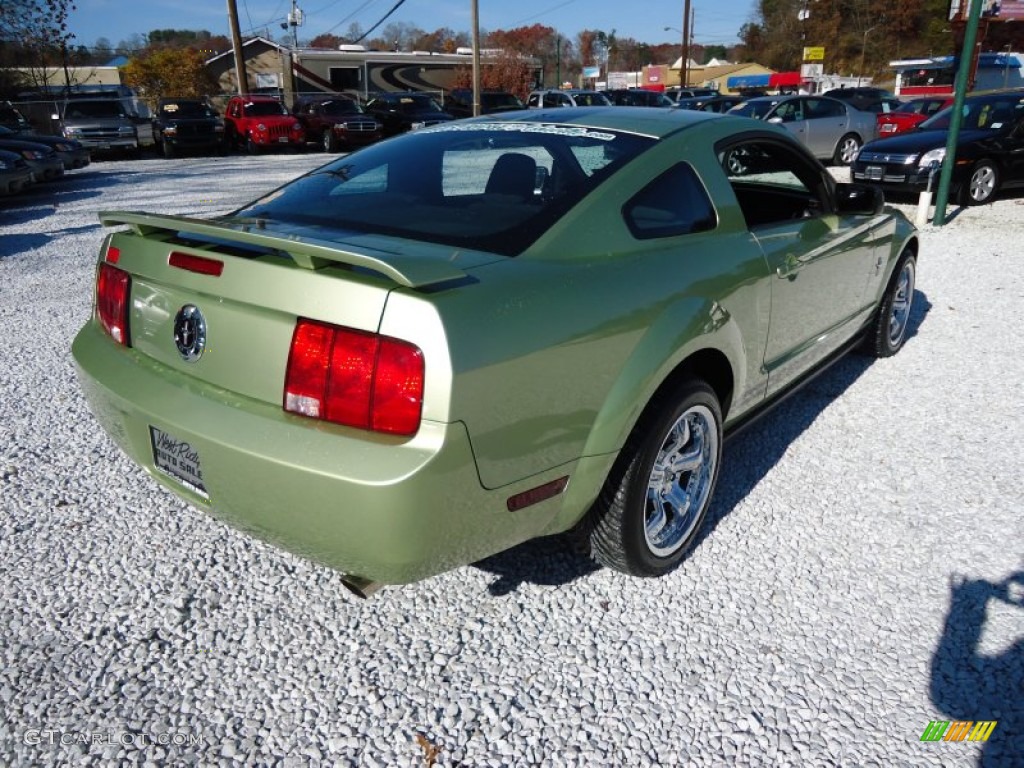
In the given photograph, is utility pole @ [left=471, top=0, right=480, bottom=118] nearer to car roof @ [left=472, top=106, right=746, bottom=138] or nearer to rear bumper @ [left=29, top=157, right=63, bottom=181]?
rear bumper @ [left=29, top=157, right=63, bottom=181]

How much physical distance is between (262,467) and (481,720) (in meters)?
0.91

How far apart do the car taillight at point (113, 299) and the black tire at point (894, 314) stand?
4.05 m

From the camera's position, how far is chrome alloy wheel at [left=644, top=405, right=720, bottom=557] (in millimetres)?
2625

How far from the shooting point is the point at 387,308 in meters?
1.83

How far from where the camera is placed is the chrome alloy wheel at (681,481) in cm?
262

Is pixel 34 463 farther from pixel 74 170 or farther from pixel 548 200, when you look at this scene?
pixel 74 170

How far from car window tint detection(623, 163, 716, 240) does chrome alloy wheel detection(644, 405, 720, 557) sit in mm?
628

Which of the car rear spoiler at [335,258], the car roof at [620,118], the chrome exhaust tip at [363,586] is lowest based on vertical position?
the chrome exhaust tip at [363,586]

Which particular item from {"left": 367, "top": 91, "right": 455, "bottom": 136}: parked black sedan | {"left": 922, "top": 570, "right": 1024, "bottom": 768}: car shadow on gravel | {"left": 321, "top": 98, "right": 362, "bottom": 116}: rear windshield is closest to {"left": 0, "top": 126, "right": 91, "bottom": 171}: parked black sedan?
{"left": 321, "top": 98, "right": 362, "bottom": 116}: rear windshield

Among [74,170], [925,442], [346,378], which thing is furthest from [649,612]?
[74,170]

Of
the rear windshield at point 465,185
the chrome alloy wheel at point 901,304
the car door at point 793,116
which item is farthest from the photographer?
the car door at point 793,116

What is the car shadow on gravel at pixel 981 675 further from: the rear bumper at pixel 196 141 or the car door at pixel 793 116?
the rear bumper at pixel 196 141

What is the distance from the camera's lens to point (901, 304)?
4.97 meters

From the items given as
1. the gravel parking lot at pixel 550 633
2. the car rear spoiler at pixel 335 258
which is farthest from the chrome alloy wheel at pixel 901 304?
the car rear spoiler at pixel 335 258
